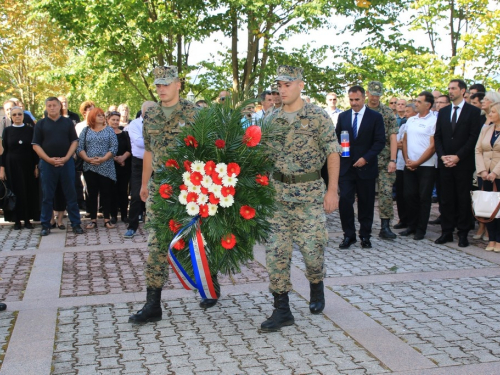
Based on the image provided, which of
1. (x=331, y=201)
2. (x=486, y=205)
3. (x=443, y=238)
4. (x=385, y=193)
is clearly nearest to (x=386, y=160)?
(x=385, y=193)

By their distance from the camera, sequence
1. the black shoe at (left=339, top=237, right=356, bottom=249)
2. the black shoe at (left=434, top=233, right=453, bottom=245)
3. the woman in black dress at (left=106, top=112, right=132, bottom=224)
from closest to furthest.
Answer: the black shoe at (left=339, top=237, right=356, bottom=249) → the black shoe at (left=434, top=233, right=453, bottom=245) → the woman in black dress at (left=106, top=112, right=132, bottom=224)

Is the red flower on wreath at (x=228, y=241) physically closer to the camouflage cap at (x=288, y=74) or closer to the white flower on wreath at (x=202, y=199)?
the white flower on wreath at (x=202, y=199)

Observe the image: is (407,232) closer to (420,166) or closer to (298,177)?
(420,166)

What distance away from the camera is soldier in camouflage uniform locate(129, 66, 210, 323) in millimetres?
5895

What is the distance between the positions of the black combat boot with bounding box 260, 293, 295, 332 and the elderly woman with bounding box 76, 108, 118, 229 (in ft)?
20.9

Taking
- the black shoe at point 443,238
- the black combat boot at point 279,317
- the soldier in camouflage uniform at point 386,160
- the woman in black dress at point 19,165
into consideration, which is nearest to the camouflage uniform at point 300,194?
the black combat boot at point 279,317

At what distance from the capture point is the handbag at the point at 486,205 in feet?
29.5

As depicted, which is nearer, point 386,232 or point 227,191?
point 227,191

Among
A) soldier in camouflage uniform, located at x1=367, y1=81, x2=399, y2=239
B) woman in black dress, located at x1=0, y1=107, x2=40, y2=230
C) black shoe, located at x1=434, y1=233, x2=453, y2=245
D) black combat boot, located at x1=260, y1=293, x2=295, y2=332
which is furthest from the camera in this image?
woman in black dress, located at x1=0, y1=107, x2=40, y2=230

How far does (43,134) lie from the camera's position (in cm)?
1073

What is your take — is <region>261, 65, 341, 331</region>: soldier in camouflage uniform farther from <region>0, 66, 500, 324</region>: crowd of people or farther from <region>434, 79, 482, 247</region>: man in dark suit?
<region>434, 79, 482, 247</region>: man in dark suit

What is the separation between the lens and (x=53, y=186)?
35.7ft

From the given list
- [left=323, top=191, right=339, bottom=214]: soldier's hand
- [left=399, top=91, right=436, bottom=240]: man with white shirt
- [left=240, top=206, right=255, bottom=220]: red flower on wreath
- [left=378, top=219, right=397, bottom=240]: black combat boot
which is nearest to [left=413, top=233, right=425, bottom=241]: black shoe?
[left=399, top=91, right=436, bottom=240]: man with white shirt

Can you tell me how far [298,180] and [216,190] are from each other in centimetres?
92
